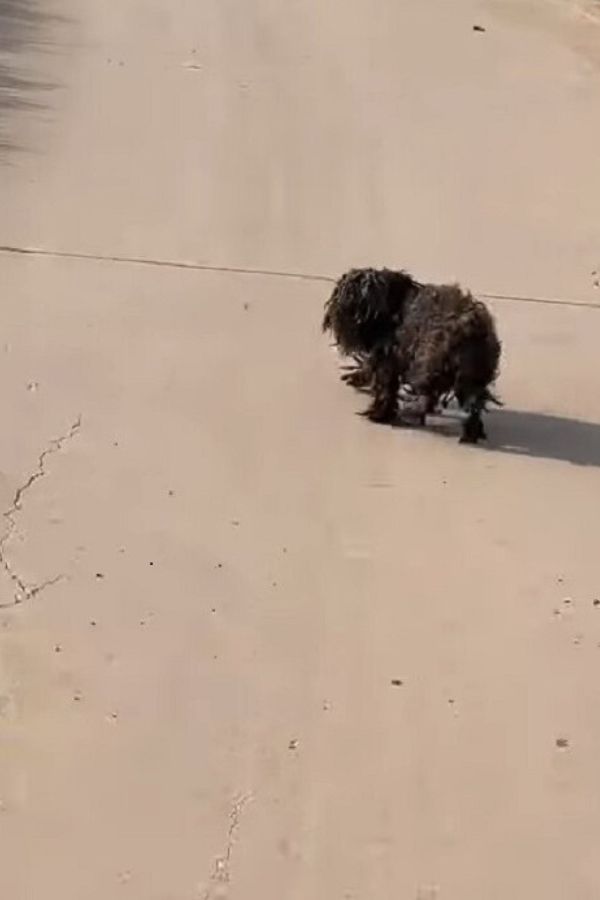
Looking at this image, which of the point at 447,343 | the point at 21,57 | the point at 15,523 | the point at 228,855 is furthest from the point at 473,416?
the point at 21,57

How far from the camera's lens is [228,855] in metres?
5.70

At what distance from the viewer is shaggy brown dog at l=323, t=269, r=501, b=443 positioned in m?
8.23

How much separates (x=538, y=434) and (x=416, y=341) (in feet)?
2.04

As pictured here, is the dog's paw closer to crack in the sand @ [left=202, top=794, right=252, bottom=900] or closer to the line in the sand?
the line in the sand

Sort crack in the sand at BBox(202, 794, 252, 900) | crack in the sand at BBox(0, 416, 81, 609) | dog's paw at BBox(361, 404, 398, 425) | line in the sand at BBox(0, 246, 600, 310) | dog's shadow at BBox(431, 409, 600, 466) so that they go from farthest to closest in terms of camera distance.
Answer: line in the sand at BBox(0, 246, 600, 310) → dog's paw at BBox(361, 404, 398, 425) → dog's shadow at BBox(431, 409, 600, 466) → crack in the sand at BBox(0, 416, 81, 609) → crack in the sand at BBox(202, 794, 252, 900)

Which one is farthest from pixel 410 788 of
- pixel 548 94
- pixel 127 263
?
pixel 548 94

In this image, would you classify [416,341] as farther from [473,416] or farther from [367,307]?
[473,416]

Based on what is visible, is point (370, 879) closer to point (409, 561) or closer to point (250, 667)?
point (250, 667)

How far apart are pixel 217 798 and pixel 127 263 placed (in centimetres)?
444

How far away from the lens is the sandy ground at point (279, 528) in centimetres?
584

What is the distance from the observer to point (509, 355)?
9.30 meters

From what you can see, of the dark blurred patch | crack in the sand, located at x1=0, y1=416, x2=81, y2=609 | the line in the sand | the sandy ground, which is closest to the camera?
the sandy ground

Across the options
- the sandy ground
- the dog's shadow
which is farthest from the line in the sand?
the dog's shadow

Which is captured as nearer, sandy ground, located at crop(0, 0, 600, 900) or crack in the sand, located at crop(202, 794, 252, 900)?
crack in the sand, located at crop(202, 794, 252, 900)
